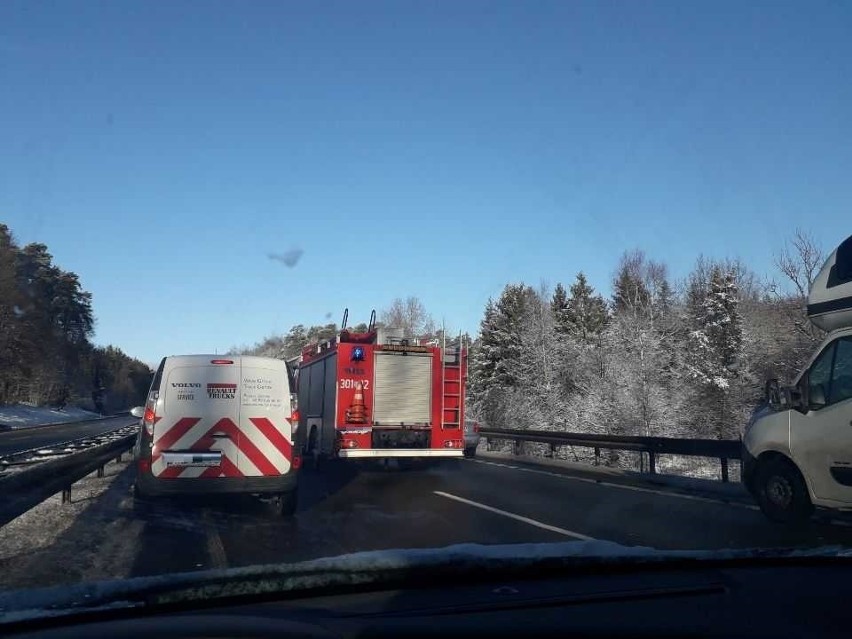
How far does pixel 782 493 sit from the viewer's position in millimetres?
8586

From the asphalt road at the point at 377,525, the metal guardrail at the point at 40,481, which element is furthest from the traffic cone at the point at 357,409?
the metal guardrail at the point at 40,481

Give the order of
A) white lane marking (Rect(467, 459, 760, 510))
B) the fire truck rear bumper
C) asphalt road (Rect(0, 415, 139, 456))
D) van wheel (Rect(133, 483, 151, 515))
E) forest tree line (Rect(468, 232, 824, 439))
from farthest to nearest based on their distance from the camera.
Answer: forest tree line (Rect(468, 232, 824, 439)) → asphalt road (Rect(0, 415, 139, 456)) → the fire truck rear bumper → white lane marking (Rect(467, 459, 760, 510)) → van wheel (Rect(133, 483, 151, 515))

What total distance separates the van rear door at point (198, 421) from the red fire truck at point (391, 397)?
234 inches

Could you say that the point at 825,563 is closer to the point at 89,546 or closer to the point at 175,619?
the point at 175,619

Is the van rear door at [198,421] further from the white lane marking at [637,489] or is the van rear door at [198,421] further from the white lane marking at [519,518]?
the white lane marking at [637,489]

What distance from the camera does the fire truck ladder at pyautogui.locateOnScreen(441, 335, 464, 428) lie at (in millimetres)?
16016

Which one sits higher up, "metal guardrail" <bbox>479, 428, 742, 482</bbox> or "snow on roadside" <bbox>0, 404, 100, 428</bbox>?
"snow on roadside" <bbox>0, 404, 100, 428</bbox>

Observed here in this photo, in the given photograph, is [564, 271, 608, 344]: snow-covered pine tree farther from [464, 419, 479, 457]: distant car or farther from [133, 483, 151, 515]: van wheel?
[133, 483, 151, 515]: van wheel

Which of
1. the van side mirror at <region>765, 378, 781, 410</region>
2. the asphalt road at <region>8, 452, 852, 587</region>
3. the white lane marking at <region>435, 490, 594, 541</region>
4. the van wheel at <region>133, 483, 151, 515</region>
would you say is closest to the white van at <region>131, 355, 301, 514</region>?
the van wheel at <region>133, 483, 151, 515</region>

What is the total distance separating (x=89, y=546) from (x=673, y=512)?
7.41 m

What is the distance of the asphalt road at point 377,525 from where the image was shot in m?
7.23

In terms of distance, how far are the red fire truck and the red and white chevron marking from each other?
5.69 metres

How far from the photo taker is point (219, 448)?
929cm

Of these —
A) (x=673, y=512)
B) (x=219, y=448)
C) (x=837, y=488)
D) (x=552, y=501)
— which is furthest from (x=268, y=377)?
(x=837, y=488)
